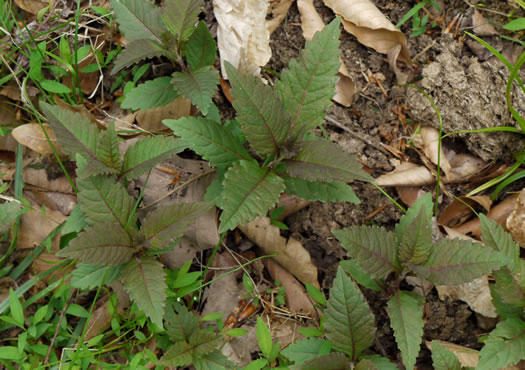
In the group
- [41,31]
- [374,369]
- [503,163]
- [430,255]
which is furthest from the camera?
[41,31]

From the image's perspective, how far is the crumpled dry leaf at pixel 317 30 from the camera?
2.48 metres

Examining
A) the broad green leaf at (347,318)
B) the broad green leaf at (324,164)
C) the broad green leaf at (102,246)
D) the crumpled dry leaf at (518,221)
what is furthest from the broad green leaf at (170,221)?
the crumpled dry leaf at (518,221)

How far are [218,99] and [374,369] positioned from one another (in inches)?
63.7

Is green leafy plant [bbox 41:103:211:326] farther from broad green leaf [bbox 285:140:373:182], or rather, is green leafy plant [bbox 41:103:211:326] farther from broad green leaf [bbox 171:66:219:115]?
broad green leaf [bbox 285:140:373:182]

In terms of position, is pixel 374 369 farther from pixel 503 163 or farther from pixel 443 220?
pixel 503 163

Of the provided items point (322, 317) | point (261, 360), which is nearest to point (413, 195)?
point (322, 317)

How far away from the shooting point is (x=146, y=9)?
2.24m

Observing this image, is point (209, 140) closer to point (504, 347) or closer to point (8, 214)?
point (8, 214)

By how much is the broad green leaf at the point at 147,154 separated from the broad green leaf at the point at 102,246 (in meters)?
0.30

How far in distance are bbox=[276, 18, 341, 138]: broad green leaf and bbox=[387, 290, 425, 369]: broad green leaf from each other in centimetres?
→ 93

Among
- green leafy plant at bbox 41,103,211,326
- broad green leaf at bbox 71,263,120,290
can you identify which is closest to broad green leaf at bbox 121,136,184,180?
green leafy plant at bbox 41,103,211,326

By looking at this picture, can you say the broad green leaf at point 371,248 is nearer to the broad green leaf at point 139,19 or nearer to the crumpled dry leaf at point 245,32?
the crumpled dry leaf at point 245,32

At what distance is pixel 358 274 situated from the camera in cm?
220

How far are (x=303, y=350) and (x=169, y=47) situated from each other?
167cm
